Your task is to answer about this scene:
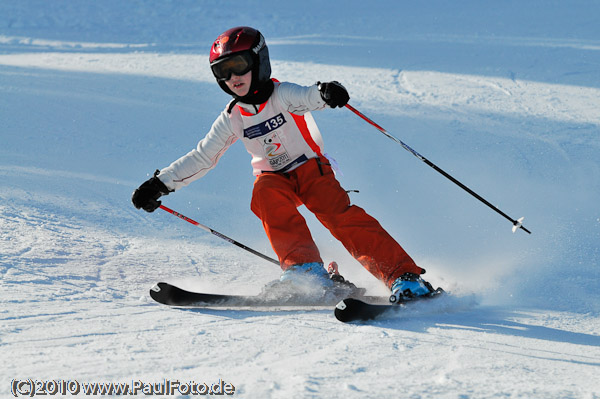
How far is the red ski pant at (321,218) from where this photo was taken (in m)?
3.30

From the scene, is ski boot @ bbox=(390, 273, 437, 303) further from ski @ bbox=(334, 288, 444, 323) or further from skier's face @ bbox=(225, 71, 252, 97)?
skier's face @ bbox=(225, 71, 252, 97)

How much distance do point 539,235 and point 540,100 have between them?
326 cm

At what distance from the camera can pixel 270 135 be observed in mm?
3658

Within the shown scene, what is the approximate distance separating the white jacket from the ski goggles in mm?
204

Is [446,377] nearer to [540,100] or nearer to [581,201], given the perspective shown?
[581,201]

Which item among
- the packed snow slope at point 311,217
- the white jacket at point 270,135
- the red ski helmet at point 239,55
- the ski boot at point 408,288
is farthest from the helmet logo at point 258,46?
the ski boot at point 408,288

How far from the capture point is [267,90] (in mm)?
3588

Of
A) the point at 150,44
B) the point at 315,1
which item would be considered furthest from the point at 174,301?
the point at 315,1

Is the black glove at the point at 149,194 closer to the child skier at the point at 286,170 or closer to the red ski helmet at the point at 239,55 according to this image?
the child skier at the point at 286,170

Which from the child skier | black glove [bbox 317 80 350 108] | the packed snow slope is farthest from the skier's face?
the packed snow slope

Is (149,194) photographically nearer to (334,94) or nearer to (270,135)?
(270,135)

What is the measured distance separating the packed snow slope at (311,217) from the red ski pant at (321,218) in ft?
1.17

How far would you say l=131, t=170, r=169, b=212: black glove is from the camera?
3.62 meters

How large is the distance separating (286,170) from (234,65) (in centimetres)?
66
